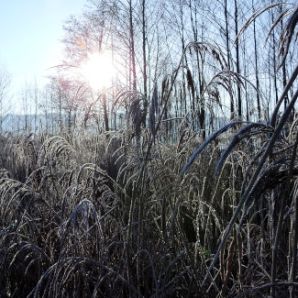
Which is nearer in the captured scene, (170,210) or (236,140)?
(236,140)

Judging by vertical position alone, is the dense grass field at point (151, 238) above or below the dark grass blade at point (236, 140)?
below

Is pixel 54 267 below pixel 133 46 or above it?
below

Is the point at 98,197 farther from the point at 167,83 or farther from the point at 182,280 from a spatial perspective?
the point at 167,83

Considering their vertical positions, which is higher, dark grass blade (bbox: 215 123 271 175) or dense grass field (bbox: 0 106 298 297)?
dark grass blade (bbox: 215 123 271 175)

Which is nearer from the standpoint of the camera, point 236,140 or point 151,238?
point 236,140

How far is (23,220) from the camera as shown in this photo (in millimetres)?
2166

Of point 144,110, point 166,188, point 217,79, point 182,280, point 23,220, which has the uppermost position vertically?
point 217,79

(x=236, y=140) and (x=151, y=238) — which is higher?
(x=236, y=140)

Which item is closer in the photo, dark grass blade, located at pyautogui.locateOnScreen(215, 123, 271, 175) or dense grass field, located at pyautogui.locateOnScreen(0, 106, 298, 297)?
dark grass blade, located at pyautogui.locateOnScreen(215, 123, 271, 175)

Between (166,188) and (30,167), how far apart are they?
7.06 ft

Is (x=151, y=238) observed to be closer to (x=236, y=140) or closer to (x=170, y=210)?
(x=170, y=210)

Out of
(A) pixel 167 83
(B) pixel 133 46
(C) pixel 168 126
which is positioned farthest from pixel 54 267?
(B) pixel 133 46

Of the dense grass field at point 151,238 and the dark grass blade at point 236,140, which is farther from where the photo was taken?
the dense grass field at point 151,238

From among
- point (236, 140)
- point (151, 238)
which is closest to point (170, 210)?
point (151, 238)
